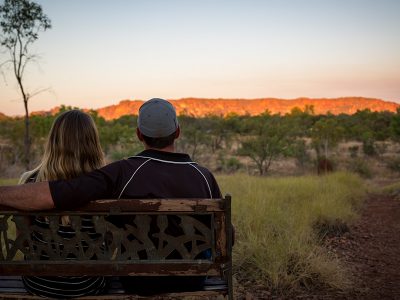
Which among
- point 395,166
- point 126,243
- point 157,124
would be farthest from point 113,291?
point 395,166

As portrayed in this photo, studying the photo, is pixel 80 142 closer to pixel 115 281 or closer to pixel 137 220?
pixel 137 220

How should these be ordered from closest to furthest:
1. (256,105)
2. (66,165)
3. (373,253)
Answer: (66,165) → (373,253) → (256,105)

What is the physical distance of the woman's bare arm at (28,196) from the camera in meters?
1.95

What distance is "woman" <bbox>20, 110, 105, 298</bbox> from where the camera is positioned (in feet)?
7.25

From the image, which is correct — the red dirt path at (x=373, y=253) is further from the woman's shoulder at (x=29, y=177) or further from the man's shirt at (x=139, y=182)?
the woman's shoulder at (x=29, y=177)

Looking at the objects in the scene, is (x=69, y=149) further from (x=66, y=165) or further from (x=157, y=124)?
(x=157, y=124)

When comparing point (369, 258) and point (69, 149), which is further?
point (369, 258)

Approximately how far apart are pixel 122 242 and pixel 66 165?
1.76ft

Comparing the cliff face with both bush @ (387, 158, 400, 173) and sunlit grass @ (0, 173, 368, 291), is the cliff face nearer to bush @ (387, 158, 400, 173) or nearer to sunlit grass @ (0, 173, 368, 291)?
bush @ (387, 158, 400, 173)

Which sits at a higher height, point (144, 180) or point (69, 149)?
point (69, 149)

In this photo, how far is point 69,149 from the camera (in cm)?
224

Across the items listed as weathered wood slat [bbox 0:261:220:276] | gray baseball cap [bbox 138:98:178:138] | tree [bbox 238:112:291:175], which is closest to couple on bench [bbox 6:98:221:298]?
gray baseball cap [bbox 138:98:178:138]

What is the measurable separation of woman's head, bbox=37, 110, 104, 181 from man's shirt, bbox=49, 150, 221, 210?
27cm

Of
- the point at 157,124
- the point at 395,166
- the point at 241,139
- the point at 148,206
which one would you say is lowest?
the point at 395,166
